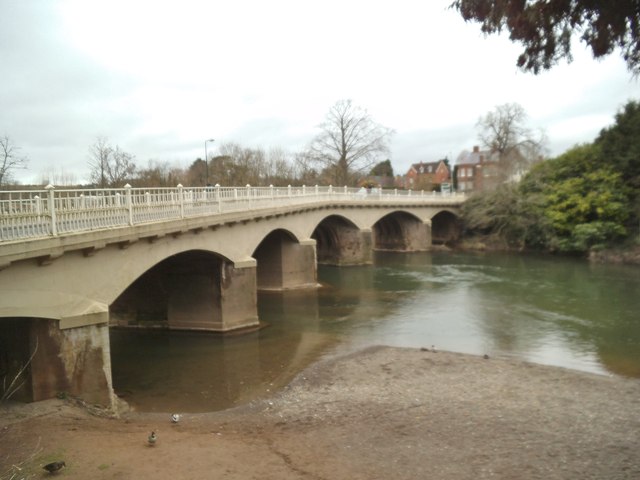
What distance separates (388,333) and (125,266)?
8.41m

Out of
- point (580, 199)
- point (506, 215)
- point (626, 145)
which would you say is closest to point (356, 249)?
point (506, 215)

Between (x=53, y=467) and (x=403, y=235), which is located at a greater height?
(x=403, y=235)

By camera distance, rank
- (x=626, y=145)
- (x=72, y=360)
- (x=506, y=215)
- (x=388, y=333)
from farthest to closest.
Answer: (x=506, y=215), (x=626, y=145), (x=388, y=333), (x=72, y=360)

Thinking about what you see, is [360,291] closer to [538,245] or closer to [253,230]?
[253,230]

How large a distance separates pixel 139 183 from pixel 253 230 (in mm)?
25169

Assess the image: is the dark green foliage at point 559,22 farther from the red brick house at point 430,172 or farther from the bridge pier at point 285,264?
the red brick house at point 430,172

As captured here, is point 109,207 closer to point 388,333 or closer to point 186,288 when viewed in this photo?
point 186,288

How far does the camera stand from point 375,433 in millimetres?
8602

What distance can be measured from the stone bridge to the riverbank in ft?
3.57

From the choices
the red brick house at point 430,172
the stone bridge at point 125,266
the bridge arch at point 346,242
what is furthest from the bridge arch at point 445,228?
the red brick house at point 430,172

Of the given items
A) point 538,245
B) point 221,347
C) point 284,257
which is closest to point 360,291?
point 284,257

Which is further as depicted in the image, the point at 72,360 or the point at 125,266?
the point at 125,266

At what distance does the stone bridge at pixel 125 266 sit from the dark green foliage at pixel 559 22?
24.8 ft

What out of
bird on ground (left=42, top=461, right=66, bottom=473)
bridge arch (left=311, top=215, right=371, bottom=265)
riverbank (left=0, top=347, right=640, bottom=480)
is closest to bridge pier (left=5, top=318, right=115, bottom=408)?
riverbank (left=0, top=347, right=640, bottom=480)
